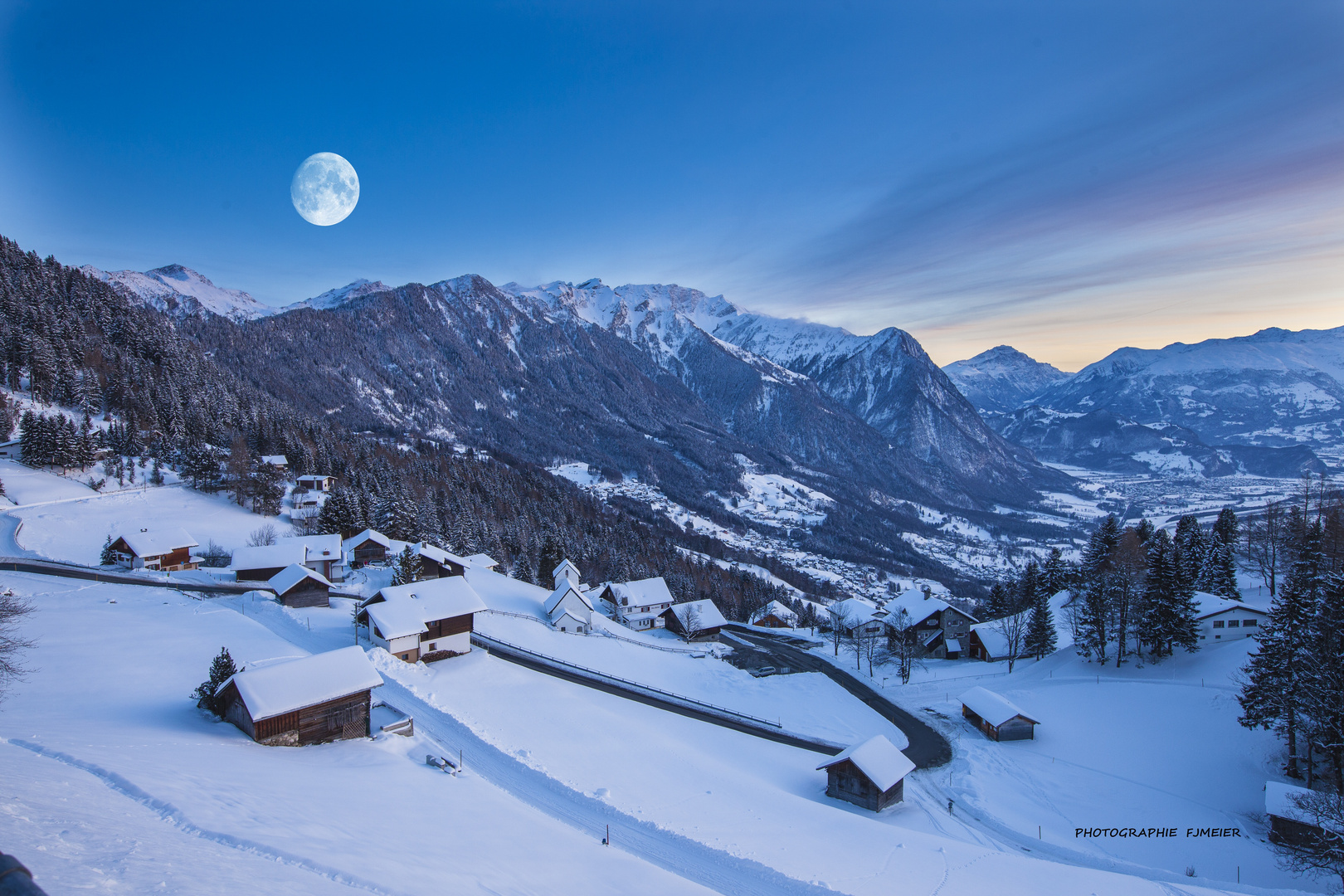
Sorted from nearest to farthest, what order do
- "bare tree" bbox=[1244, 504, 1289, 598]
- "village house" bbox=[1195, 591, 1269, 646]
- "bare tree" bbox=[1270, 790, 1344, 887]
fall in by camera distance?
1. "bare tree" bbox=[1270, 790, 1344, 887]
2. "village house" bbox=[1195, 591, 1269, 646]
3. "bare tree" bbox=[1244, 504, 1289, 598]

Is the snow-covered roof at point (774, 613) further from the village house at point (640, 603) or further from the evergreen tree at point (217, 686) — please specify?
the evergreen tree at point (217, 686)

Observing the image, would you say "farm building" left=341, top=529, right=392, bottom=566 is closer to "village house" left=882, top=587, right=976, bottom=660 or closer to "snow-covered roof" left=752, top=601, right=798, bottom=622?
"snow-covered roof" left=752, top=601, right=798, bottom=622

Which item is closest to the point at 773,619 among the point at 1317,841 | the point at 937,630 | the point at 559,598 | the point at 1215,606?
the point at 937,630

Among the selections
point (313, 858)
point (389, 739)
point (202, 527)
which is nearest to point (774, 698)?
point (389, 739)

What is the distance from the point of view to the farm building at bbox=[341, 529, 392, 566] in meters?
68.4

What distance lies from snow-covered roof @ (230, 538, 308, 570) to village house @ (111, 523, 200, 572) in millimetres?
7981

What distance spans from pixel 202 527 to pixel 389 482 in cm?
2561

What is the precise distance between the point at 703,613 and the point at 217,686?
50.7 m

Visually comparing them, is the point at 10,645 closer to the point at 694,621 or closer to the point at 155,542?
the point at 155,542

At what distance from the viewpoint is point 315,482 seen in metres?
89.9

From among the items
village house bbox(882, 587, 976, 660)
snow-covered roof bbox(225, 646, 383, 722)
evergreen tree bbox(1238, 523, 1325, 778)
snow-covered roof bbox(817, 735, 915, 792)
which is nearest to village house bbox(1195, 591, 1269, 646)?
evergreen tree bbox(1238, 523, 1325, 778)

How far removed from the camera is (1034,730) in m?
39.4

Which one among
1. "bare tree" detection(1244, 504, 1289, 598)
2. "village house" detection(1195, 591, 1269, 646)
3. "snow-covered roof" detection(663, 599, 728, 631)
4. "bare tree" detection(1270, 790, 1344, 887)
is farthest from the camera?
"snow-covered roof" detection(663, 599, 728, 631)

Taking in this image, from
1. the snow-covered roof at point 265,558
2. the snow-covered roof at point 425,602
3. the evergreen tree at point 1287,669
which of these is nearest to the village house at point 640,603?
the snow-covered roof at point 425,602
